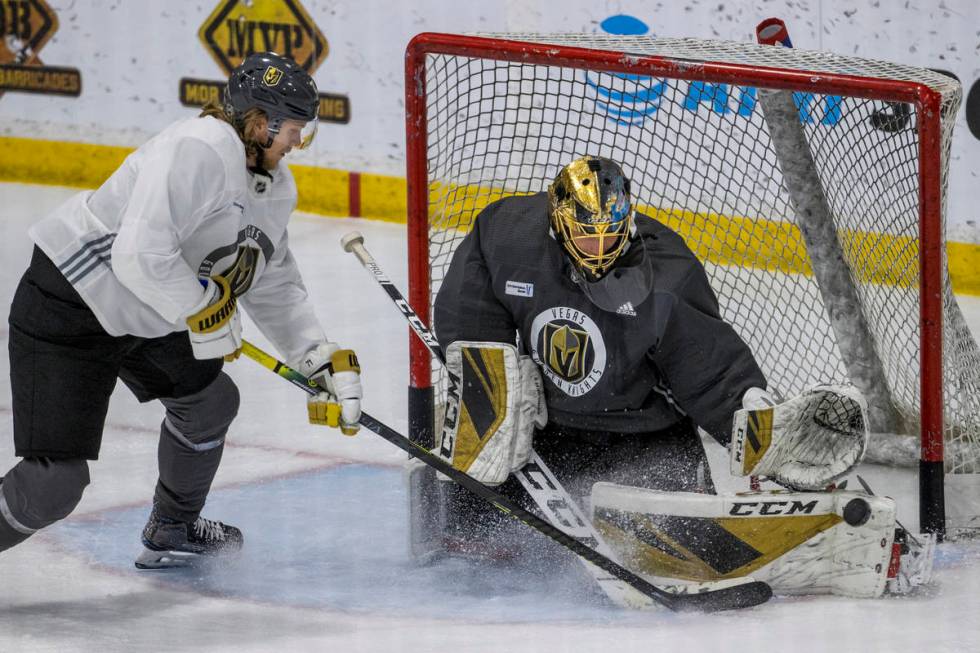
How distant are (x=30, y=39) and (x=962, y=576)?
16.4 ft

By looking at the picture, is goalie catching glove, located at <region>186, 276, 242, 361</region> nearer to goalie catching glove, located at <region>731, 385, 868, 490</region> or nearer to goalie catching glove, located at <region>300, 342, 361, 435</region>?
goalie catching glove, located at <region>300, 342, 361, 435</region>

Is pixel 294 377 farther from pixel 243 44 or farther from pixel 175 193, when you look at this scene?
pixel 243 44

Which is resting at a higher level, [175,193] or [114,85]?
[175,193]

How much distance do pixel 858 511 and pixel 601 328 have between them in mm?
538

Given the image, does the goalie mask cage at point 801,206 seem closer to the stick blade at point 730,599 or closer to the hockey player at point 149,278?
the stick blade at point 730,599

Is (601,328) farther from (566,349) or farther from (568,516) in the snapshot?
(568,516)

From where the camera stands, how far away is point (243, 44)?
6.24m

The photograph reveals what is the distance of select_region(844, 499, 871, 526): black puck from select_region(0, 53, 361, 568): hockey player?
0.86 m

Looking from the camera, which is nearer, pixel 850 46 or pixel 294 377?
pixel 294 377

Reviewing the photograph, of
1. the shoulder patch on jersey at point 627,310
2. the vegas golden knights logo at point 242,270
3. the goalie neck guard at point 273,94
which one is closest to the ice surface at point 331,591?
the vegas golden knights logo at point 242,270

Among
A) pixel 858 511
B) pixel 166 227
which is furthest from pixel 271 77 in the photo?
pixel 858 511

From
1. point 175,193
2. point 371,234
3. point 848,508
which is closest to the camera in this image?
point 175,193

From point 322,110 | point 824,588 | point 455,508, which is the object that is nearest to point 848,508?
point 824,588

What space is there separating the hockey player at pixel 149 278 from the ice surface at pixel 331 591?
0.09 meters
